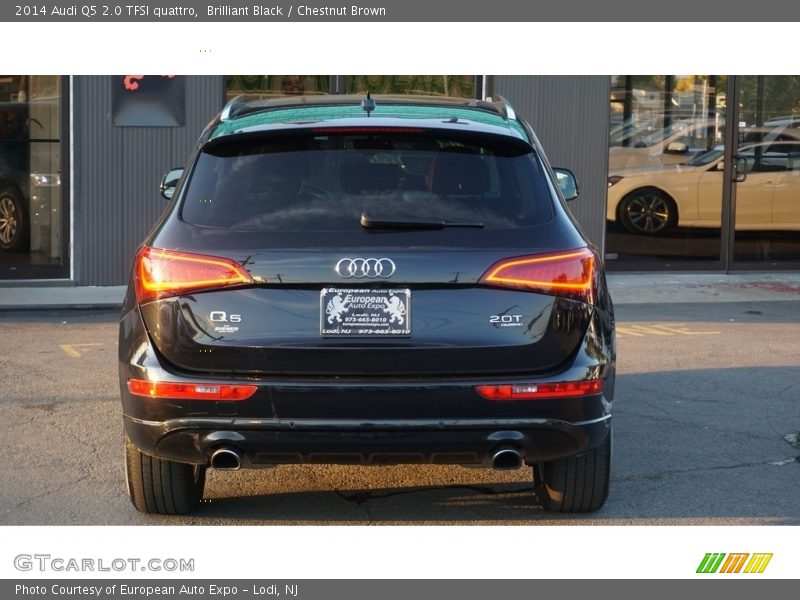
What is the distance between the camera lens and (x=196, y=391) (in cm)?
505

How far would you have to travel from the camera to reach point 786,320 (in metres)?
11.7

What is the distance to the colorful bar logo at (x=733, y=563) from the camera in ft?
17.0

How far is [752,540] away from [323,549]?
5.82 feet

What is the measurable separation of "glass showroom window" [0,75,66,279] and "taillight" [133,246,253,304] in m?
8.41

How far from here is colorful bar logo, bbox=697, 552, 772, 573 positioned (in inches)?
204

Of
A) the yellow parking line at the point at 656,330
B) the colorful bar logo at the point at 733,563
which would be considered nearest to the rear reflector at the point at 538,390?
the colorful bar logo at the point at 733,563

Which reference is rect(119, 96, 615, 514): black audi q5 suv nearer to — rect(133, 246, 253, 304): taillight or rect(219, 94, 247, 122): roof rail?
rect(133, 246, 253, 304): taillight

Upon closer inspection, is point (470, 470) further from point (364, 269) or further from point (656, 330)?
point (656, 330)

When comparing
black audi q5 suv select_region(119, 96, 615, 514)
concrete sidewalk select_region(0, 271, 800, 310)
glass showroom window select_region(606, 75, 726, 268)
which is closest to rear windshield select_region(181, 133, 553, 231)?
black audi q5 suv select_region(119, 96, 615, 514)

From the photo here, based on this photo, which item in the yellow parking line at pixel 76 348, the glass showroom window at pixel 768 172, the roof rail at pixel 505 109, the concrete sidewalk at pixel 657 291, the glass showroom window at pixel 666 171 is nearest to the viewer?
the roof rail at pixel 505 109

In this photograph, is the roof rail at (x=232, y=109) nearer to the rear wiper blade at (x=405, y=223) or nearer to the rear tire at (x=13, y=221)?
the rear wiper blade at (x=405, y=223)

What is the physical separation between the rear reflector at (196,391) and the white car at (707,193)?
9854 millimetres

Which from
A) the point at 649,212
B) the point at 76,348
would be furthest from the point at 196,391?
the point at 649,212
